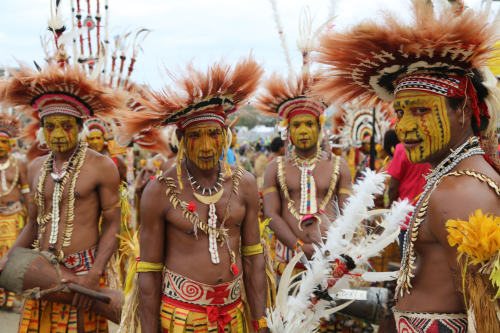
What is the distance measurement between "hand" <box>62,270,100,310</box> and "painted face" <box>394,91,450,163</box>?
2.63m

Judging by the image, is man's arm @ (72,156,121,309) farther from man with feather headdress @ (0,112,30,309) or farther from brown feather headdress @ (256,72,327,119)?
man with feather headdress @ (0,112,30,309)

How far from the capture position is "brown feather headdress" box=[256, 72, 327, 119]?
4.83 metres

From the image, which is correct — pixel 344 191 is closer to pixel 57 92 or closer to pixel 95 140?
pixel 57 92

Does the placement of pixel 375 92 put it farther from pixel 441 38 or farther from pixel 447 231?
pixel 447 231

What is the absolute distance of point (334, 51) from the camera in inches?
96.0

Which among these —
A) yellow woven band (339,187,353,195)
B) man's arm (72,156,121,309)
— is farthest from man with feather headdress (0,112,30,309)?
yellow woven band (339,187,353,195)

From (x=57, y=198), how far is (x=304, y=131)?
2418 millimetres

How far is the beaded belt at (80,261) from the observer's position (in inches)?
150

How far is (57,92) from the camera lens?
4.04m

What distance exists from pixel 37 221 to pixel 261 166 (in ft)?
42.0

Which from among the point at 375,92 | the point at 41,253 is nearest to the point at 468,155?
the point at 375,92

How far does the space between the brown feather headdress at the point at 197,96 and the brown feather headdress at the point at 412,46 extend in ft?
2.31

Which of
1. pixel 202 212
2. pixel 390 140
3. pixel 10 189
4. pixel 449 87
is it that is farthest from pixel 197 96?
pixel 10 189

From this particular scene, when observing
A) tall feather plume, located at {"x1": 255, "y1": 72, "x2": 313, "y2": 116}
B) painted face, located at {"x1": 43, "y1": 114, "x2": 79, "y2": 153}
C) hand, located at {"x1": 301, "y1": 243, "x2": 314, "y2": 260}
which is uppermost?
tall feather plume, located at {"x1": 255, "y1": 72, "x2": 313, "y2": 116}
